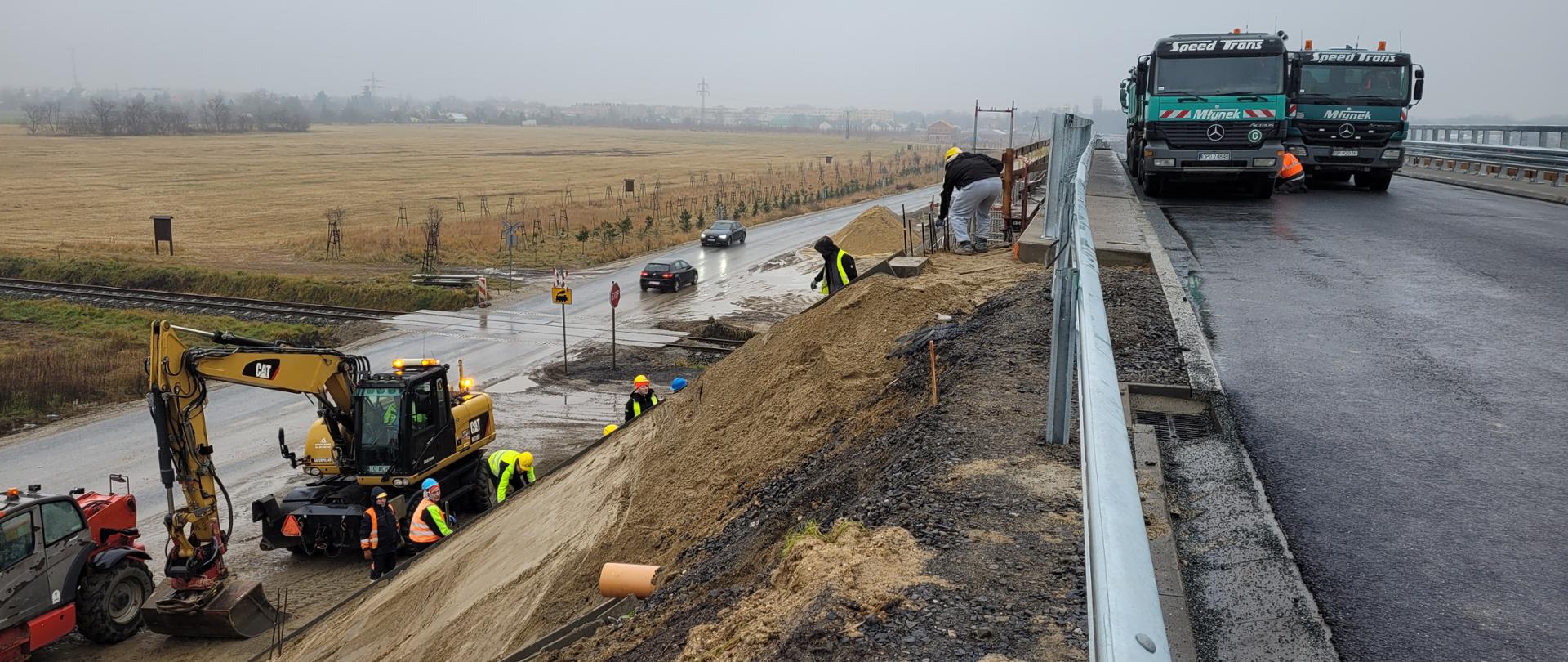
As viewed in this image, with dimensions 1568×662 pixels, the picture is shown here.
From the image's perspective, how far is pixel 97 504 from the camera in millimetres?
14383

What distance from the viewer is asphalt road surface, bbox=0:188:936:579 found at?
66.7 ft

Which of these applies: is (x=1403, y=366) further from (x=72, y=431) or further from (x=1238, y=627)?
(x=72, y=431)

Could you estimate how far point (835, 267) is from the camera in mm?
15312

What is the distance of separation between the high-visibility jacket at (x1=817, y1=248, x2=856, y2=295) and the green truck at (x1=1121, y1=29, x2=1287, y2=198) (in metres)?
7.24

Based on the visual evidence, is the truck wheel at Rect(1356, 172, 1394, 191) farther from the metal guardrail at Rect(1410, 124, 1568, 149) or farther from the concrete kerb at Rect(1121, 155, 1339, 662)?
the concrete kerb at Rect(1121, 155, 1339, 662)

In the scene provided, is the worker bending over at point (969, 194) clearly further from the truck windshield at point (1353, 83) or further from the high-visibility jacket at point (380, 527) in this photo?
the truck windshield at point (1353, 83)

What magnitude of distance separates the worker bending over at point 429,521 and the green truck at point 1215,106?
13357 millimetres

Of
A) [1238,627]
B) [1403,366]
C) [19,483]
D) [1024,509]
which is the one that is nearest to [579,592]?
[1024,509]

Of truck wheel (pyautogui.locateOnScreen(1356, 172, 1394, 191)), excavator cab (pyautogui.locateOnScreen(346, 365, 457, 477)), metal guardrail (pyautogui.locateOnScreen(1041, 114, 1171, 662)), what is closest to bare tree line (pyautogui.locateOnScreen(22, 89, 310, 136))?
excavator cab (pyautogui.locateOnScreen(346, 365, 457, 477))

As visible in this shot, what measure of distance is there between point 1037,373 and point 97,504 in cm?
1314

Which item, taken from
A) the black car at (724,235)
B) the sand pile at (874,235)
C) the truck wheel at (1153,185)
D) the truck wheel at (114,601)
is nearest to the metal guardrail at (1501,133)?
the truck wheel at (1153,185)

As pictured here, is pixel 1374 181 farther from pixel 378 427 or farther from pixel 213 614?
pixel 213 614

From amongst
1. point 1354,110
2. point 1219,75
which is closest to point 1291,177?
point 1354,110

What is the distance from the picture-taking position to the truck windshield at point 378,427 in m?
15.9
